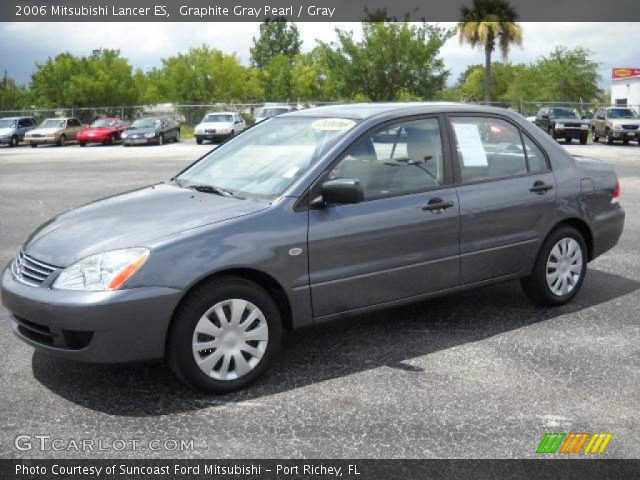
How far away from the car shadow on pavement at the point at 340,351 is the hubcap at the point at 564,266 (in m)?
0.18

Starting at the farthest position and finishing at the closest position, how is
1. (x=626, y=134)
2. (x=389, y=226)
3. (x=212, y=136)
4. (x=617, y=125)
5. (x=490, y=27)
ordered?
(x=490, y=27), (x=212, y=136), (x=617, y=125), (x=626, y=134), (x=389, y=226)

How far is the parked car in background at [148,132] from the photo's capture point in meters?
35.8

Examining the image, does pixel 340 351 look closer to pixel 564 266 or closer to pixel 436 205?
pixel 436 205

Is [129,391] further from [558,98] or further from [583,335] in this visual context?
[558,98]

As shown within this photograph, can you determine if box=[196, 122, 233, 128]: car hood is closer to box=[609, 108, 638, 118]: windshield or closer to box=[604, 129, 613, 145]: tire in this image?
box=[604, 129, 613, 145]: tire

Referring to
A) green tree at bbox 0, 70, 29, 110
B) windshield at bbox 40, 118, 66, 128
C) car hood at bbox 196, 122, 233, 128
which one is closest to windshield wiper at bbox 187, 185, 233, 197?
car hood at bbox 196, 122, 233, 128

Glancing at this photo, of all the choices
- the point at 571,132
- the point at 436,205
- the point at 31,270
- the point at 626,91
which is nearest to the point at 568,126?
the point at 571,132

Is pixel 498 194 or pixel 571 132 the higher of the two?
pixel 571 132

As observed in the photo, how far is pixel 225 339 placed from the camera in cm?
417

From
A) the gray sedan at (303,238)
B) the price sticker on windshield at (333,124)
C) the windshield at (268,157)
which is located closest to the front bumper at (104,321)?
the gray sedan at (303,238)

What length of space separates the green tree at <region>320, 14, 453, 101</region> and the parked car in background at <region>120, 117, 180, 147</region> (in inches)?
662

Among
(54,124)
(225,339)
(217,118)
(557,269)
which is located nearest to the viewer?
(225,339)

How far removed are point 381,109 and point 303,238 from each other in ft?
4.31
